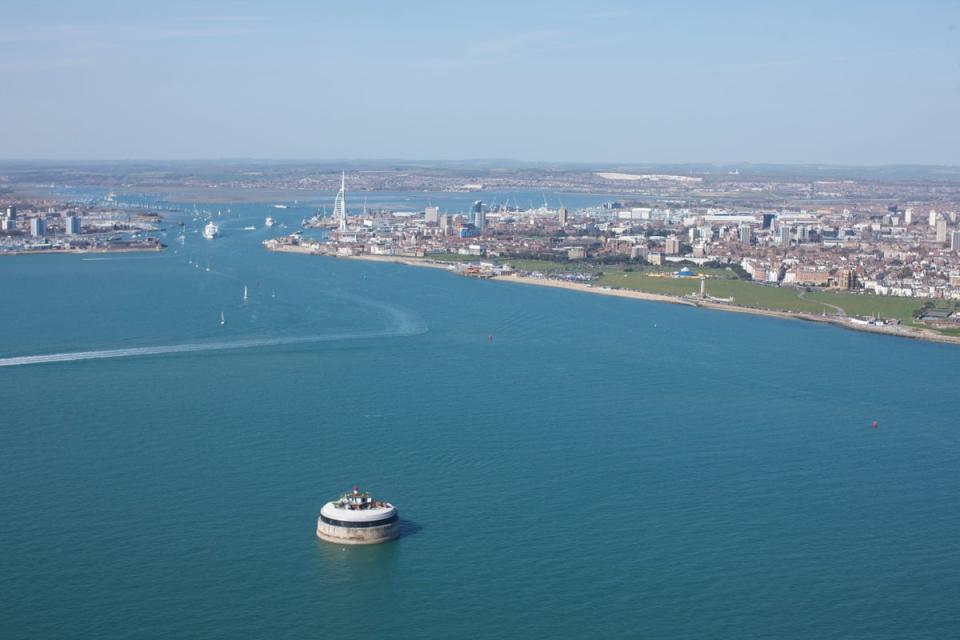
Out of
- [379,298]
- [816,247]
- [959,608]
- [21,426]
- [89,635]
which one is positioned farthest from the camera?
[816,247]

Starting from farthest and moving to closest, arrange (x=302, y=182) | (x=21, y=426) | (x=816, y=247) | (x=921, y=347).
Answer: (x=302, y=182), (x=816, y=247), (x=921, y=347), (x=21, y=426)

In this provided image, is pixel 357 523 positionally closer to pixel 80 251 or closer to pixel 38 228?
pixel 80 251

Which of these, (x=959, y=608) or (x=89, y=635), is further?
(x=959, y=608)

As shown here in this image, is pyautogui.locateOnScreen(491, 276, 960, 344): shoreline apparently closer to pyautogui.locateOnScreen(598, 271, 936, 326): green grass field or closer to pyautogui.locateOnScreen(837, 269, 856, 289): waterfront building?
pyautogui.locateOnScreen(598, 271, 936, 326): green grass field

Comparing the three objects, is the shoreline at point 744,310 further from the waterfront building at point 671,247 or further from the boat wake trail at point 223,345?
the waterfront building at point 671,247

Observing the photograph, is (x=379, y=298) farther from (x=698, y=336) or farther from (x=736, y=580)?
(x=736, y=580)

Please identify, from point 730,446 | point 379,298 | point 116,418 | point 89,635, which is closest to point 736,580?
point 730,446
